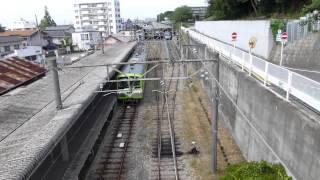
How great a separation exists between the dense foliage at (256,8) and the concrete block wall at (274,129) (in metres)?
12.6

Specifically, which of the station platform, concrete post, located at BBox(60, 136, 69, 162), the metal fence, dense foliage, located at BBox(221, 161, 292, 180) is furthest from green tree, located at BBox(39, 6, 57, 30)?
dense foliage, located at BBox(221, 161, 292, 180)

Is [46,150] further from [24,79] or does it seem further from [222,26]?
[222,26]

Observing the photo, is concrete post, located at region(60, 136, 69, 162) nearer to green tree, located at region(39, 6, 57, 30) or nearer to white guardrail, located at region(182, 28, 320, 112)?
white guardrail, located at region(182, 28, 320, 112)

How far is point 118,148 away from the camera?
15031 mm

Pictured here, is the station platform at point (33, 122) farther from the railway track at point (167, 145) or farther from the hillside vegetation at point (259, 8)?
the hillside vegetation at point (259, 8)

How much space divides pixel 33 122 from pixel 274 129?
864 cm

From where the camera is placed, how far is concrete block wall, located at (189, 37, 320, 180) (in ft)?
26.0

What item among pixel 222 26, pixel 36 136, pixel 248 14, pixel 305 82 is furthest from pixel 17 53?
pixel 305 82

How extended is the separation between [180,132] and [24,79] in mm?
13460

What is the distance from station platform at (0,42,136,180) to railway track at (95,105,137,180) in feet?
9.01

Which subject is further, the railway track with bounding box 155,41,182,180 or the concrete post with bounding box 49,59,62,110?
the railway track with bounding box 155,41,182,180

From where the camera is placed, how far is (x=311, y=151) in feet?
25.7

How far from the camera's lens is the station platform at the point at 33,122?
792 centimetres

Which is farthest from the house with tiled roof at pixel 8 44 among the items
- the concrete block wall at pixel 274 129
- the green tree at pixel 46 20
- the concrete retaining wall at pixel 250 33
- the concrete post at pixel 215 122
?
the green tree at pixel 46 20
